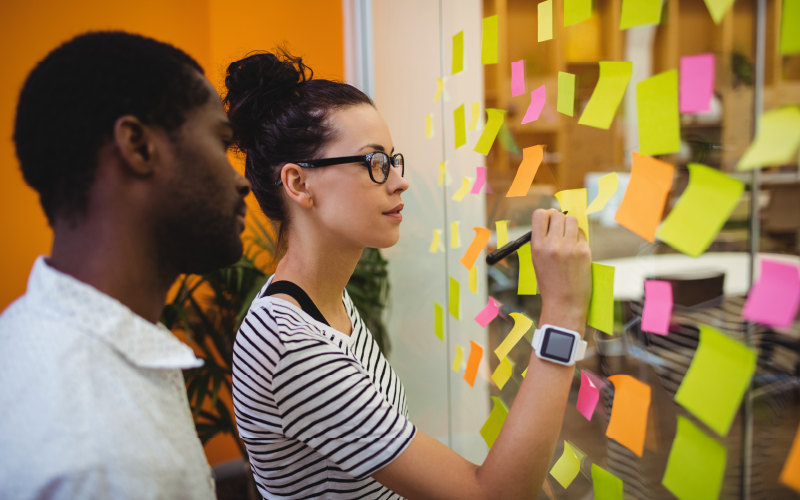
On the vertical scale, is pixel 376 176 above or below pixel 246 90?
below

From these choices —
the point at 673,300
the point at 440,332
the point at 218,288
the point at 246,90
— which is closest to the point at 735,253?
the point at 673,300

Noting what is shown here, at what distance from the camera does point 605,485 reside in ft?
2.60

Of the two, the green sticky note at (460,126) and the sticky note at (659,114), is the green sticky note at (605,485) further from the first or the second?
the green sticky note at (460,126)

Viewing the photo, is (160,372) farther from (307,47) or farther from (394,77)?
(307,47)

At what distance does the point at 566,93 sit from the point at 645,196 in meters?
0.27

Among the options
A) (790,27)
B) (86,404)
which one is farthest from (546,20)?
(86,404)

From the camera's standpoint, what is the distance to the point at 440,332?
5.30 feet

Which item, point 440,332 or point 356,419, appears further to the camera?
point 440,332

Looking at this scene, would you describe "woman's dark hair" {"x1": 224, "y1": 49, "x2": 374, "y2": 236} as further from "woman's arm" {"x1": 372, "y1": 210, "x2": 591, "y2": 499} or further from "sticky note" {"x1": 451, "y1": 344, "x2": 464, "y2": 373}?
"sticky note" {"x1": 451, "y1": 344, "x2": 464, "y2": 373}

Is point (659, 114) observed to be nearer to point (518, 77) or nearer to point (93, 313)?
point (518, 77)

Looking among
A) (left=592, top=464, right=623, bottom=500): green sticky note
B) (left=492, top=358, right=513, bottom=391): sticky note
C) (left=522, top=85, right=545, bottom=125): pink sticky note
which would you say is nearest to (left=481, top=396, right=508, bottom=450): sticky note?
(left=492, top=358, right=513, bottom=391): sticky note

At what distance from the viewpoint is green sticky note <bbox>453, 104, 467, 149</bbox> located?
1.33 metres

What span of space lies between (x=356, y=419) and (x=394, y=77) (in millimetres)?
1508

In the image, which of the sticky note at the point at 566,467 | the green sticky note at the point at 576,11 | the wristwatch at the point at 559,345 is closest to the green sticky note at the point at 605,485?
the sticky note at the point at 566,467
